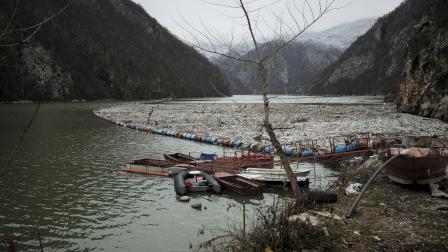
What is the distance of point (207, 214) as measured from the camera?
15594 mm

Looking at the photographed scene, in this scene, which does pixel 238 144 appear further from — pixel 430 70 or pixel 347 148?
pixel 430 70

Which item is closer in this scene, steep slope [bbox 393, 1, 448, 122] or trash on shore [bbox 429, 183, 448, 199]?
trash on shore [bbox 429, 183, 448, 199]

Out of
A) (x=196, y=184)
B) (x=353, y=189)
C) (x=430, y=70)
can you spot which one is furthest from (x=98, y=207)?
(x=430, y=70)

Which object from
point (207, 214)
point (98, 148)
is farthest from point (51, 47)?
point (207, 214)

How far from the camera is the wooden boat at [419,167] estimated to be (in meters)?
14.0

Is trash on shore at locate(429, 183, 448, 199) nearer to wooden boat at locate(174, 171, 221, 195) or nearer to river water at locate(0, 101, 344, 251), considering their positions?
river water at locate(0, 101, 344, 251)

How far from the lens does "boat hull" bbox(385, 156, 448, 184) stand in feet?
46.0

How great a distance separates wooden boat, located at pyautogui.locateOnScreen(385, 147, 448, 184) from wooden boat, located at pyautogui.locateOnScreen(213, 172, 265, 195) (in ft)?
21.2

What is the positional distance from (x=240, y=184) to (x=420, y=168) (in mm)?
8315

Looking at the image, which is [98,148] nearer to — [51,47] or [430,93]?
[430,93]

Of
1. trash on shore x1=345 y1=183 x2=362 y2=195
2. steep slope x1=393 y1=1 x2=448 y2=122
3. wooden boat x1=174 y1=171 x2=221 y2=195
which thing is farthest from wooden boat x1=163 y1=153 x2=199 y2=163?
steep slope x1=393 y1=1 x2=448 y2=122

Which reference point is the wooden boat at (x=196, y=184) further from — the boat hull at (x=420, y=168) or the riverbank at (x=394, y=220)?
the boat hull at (x=420, y=168)

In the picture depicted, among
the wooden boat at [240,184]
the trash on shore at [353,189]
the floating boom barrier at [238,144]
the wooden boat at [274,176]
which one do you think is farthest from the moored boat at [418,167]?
the floating boom barrier at [238,144]

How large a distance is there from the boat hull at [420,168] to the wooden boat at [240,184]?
6.55 metres
